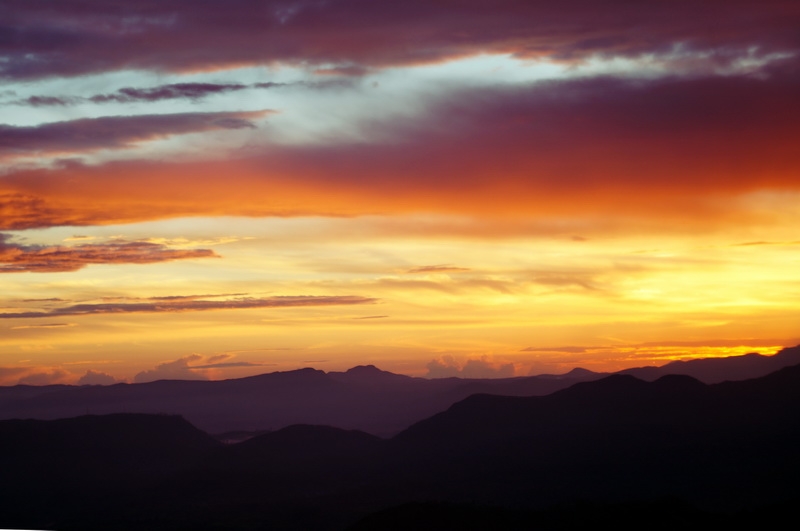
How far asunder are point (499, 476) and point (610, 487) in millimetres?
22967

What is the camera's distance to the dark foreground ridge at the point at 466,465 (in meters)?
134

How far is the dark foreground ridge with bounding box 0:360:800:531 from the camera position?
440 ft

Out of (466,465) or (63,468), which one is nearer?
(466,465)

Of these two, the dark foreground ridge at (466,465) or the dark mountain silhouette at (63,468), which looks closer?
the dark foreground ridge at (466,465)

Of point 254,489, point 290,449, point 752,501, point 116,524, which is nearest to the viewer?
point 752,501

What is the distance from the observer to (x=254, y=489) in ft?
550

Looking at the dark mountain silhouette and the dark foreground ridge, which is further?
the dark mountain silhouette

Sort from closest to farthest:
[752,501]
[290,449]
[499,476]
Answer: [752,501] → [499,476] → [290,449]

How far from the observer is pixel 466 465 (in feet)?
533

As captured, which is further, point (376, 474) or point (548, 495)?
point (376, 474)

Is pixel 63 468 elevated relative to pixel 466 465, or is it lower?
elevated

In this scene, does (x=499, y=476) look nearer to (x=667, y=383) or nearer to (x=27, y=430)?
(x=667, y=383)

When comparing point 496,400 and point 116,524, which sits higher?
point 496,400

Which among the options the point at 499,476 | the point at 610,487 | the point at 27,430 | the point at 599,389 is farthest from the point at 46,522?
the point at 599,389
